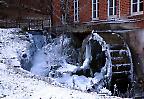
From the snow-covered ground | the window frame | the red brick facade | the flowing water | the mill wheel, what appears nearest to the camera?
the snow-covered ground

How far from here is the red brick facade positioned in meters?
19.9

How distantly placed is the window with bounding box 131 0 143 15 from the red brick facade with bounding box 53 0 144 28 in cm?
21

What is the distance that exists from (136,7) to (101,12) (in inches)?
147

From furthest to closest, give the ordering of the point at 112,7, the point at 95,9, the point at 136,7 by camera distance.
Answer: the point at 95,9, the point at 112,7, the point at 136,7

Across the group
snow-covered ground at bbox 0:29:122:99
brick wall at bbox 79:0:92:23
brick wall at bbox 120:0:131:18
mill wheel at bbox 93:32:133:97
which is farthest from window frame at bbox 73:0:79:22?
mill wheel at bbox 93:32:133:97

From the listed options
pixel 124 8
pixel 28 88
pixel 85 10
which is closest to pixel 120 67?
pixel 124 8

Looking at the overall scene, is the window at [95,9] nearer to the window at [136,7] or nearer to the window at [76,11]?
the window at [76,11]

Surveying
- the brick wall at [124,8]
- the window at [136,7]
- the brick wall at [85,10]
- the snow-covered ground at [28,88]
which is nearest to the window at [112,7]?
the brick wall at [124,8]

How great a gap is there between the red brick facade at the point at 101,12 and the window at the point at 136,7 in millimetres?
207

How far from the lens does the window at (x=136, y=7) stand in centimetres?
1955

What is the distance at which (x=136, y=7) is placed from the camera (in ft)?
65.6

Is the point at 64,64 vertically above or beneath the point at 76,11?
beneath

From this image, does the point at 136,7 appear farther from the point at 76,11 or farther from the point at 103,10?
the point at 76,11

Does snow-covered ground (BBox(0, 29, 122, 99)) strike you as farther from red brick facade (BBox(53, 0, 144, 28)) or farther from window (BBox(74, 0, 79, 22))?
window (BBox(74, 0, 79, 22))
